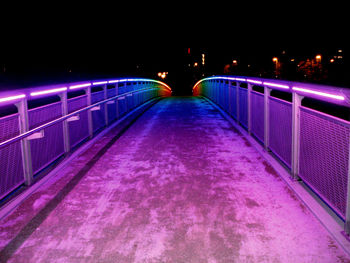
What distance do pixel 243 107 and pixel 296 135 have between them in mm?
4375

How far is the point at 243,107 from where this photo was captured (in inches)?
354

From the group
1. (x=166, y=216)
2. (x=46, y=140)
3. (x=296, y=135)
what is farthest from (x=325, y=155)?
(x=46, y=140)

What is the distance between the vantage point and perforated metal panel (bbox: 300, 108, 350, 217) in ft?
11.0

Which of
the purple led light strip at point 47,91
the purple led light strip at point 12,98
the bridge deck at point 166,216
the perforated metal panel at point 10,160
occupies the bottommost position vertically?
the bridge deck at point 166,216

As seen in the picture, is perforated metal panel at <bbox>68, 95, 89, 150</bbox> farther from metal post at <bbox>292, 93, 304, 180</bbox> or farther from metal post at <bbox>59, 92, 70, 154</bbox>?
metal post at <bbox>292, 93, 304, 180</bbox>

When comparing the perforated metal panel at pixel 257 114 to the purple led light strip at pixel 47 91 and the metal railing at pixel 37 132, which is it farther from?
the purple led light strip at pixel 47 91

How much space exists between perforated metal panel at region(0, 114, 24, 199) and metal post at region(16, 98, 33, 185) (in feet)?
0.27

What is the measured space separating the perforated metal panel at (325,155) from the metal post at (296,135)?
0.13 meters

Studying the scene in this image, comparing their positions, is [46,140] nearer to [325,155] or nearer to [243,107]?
[325,155]

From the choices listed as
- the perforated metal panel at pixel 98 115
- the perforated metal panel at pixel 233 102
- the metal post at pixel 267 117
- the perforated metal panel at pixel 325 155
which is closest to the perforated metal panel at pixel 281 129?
the metal post at pixel 267 117

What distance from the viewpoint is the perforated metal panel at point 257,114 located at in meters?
→ 6.92

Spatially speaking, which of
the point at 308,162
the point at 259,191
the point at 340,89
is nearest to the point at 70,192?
the point at 259,191

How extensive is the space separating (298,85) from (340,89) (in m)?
1.28

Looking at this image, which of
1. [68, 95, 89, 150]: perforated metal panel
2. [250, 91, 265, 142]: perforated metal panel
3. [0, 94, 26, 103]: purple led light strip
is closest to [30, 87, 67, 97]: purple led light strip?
[0, 94, 26, 103]: purple led light strip
